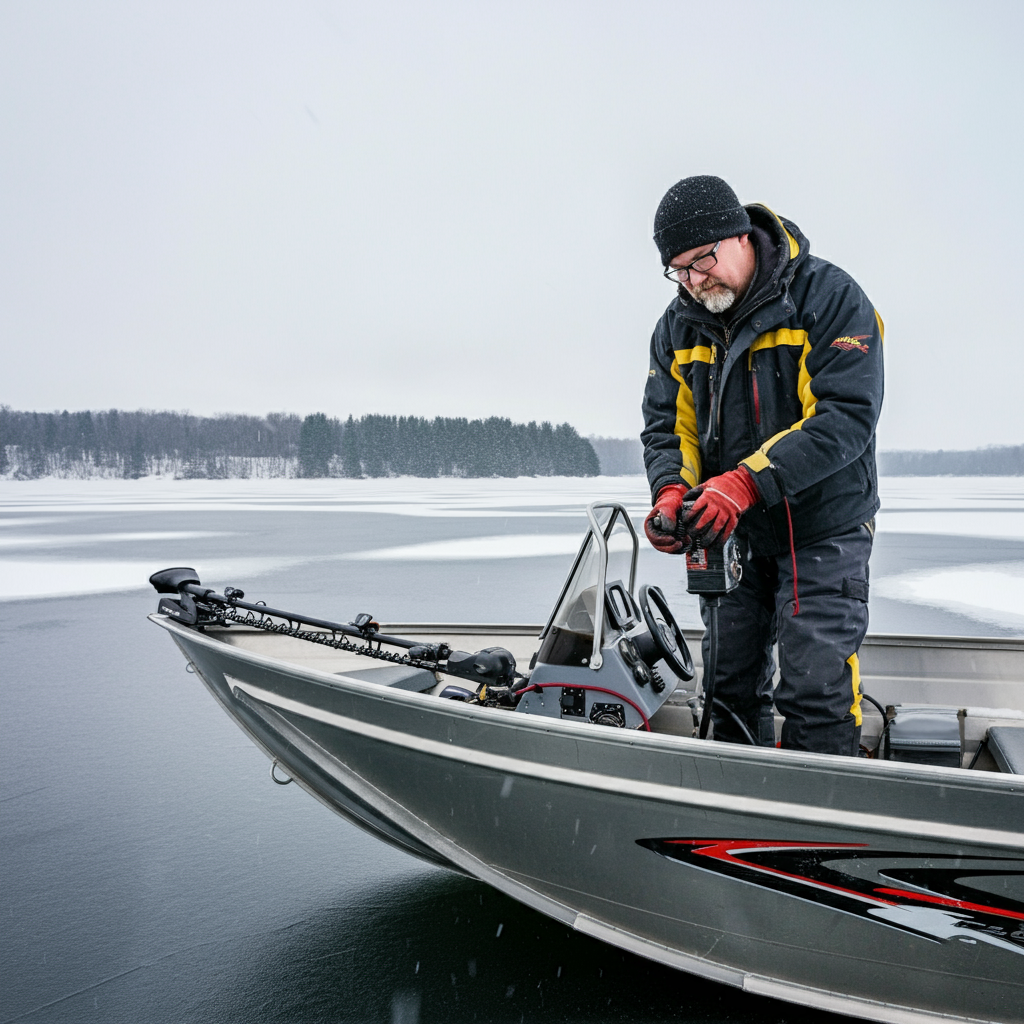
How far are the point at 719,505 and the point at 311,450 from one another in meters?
53.1

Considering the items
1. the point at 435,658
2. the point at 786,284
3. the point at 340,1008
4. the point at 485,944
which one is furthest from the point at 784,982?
the point at 786,284

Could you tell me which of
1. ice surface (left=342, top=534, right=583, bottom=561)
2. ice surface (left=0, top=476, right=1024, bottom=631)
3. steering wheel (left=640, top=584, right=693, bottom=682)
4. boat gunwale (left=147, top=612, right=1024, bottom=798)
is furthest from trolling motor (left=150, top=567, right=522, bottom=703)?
ice surface (left=342, top=534, right=583, bottom=561)

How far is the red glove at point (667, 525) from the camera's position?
197 cm

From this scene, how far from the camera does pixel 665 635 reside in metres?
2.39

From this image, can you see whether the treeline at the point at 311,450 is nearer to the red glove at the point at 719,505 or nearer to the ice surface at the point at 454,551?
the ice surface at the point at 454,551

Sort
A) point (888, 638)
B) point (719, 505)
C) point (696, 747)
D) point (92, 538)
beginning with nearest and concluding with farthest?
point (696, 747)
point (719, 505)
point (888, 638)
point (92, 538)

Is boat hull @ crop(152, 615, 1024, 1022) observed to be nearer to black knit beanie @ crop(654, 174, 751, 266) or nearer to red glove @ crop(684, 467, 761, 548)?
red glove @ crop(684, 467, 761, 548)

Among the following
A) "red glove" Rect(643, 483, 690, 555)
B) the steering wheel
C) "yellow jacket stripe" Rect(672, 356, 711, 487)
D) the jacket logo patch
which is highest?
the jacket logo patch

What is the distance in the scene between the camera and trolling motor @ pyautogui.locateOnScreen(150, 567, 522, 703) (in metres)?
2.47

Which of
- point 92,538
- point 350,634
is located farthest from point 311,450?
point 350,634

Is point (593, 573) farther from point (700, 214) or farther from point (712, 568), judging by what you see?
point (700, 214)

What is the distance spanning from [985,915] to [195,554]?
34.6ft

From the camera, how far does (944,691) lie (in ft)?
10.0

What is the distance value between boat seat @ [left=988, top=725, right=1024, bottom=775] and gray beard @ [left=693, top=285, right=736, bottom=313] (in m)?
1.21
